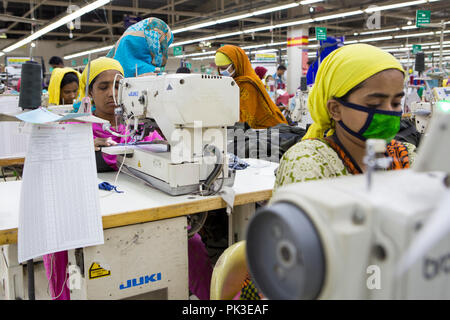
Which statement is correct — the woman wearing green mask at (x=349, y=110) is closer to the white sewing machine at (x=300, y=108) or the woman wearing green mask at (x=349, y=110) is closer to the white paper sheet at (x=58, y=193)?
the white paper sheet at (x=58, y=193)

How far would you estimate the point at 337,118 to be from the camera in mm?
1262

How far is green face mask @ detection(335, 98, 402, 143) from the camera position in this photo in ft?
3.74

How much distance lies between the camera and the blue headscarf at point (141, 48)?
3.04 m

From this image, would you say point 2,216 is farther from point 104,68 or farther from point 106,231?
point 104,68

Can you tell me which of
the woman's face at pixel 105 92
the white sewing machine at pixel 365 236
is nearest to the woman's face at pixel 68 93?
the woman's face at pixel 105 92

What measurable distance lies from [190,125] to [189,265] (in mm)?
674

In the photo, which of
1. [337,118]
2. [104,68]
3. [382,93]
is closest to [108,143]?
[104,68]

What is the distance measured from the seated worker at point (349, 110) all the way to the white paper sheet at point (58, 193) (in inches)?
21.5

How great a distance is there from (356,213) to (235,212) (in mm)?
1361

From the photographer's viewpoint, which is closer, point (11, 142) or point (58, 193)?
point (58, 193)

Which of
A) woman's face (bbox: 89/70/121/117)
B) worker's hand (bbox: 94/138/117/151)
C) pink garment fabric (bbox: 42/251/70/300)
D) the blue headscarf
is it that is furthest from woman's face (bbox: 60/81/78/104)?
pink garment fabric (bbox: 42/251/70/300)

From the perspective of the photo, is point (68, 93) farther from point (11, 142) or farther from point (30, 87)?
point (30, 87)

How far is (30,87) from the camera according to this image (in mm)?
1464

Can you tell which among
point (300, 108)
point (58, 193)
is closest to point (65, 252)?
point (58, 193)
